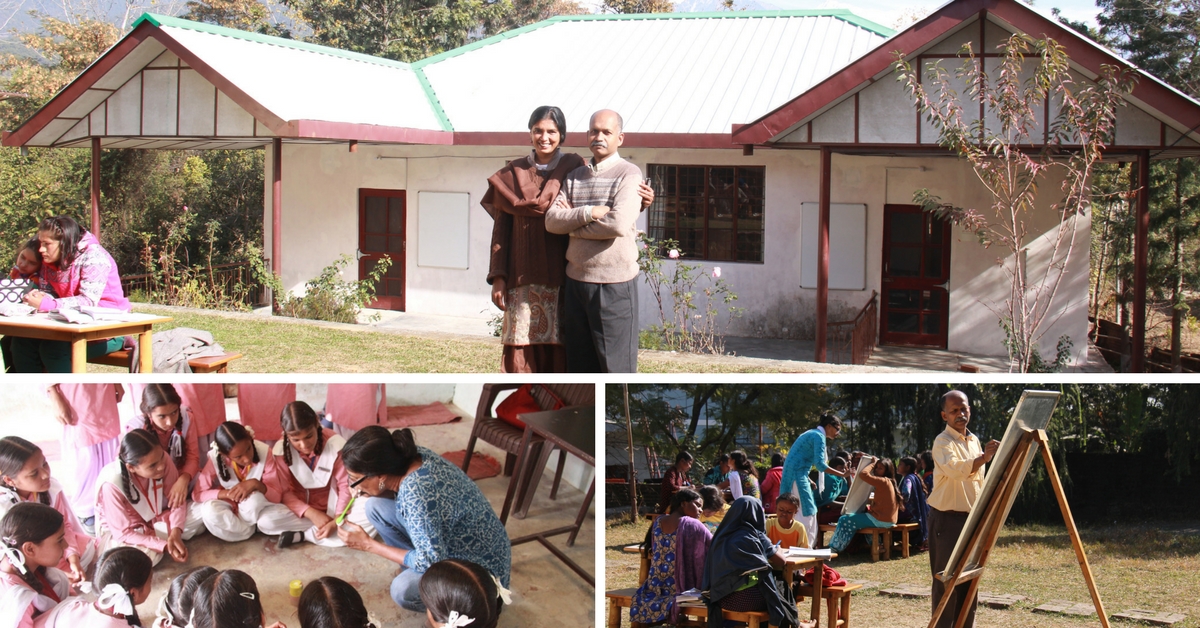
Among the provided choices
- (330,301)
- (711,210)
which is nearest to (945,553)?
(711,210)

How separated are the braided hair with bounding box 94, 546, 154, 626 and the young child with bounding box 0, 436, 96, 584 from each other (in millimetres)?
60

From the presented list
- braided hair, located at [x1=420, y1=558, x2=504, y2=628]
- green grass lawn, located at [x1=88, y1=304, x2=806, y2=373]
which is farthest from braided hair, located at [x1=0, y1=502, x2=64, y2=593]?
green grass lawn, located at [x1=88, y1=304, x2=806, y2=373]

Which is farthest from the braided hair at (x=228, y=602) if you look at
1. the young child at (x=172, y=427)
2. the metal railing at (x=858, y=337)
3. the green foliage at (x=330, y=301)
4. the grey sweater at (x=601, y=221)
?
the green foliage at (x=330, y=301)

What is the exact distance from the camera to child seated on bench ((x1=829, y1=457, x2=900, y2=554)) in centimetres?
359

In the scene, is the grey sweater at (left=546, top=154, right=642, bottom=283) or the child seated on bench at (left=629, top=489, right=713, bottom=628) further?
the grey sweater at (left=546, top=154, right=642, bottom=283)

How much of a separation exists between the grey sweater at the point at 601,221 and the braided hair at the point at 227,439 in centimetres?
186

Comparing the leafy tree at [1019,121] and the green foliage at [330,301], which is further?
the green foliage at [330,301]

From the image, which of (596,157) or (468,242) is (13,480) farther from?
(468,242)

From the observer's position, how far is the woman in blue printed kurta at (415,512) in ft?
11.5

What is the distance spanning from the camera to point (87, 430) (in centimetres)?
362

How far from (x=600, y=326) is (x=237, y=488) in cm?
197

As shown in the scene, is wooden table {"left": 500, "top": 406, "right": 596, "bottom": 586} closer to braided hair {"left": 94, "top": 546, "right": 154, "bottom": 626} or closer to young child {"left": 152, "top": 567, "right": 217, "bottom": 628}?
young child {"left": 152, "top": 567, "right": 217, "bottom": 628}

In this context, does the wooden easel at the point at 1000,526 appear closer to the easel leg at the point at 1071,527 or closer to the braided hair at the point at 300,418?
the easel leg at the point at 1071,527

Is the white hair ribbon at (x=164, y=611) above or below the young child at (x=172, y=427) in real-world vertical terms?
below
